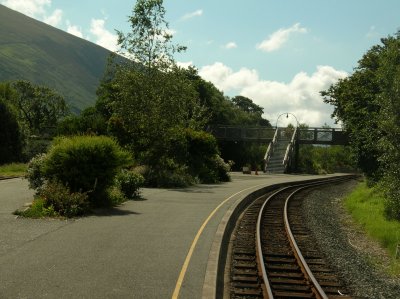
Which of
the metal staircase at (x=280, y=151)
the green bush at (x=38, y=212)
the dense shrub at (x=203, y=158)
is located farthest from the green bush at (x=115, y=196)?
the metal staircase at (x=280, y=151)

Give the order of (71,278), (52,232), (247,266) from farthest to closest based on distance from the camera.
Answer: (52,232)
(247,266)
(71,278)

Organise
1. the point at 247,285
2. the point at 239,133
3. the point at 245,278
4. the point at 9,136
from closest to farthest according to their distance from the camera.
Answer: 1. the point at 247,285
2. the point at 245,278
3. the point at 9,136
4. the point at 239,133

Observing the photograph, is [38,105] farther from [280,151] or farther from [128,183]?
[128,183]

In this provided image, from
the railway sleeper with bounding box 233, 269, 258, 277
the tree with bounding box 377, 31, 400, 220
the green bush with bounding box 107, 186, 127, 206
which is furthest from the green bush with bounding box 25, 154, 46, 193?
the tree with bounding box 377, 31, 400, 220

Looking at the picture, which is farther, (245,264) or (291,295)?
(245,264)

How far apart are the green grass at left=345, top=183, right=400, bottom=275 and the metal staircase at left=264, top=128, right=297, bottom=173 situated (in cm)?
2899

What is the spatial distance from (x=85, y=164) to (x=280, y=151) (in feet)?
150

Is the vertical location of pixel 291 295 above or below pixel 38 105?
below

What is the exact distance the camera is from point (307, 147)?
83250 mm

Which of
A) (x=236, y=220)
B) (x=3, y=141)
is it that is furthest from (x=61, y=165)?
(x=3, y=141)

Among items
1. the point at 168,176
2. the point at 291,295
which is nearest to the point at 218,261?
the point at 291,295

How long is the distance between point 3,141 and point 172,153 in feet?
54.5

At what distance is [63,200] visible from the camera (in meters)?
16.1

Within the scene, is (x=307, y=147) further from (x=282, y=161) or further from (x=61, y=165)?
(x=61, y=165)
